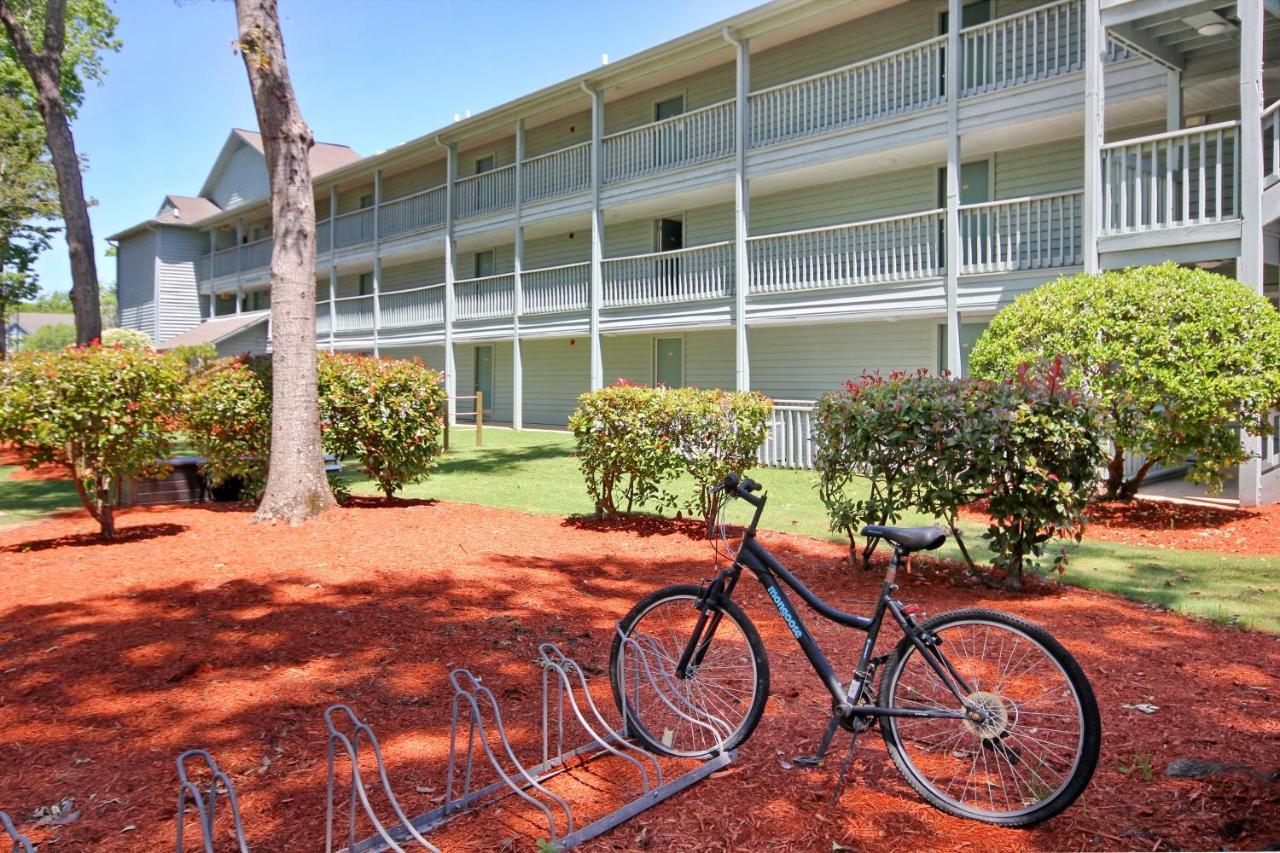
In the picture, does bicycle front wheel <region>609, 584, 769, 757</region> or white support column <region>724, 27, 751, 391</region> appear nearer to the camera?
bicycle front wheel <region>609, 584, 769, 757</region>

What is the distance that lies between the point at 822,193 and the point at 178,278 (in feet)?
114

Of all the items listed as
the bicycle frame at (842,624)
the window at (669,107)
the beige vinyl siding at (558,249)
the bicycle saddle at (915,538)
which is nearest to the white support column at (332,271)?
the beige vinyl siding at (558,249)

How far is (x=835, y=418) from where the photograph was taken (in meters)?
6.61

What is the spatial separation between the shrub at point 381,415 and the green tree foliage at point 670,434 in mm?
2279

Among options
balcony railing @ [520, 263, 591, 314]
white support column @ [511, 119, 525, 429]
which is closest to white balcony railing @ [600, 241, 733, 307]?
balcony railing @ [520, 263, 591, 314]

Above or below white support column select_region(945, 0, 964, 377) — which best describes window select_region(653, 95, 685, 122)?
above

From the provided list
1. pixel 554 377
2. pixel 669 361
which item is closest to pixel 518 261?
pixel 554 377

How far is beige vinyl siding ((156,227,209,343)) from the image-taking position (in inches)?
1602

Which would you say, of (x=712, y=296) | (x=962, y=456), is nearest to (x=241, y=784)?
(x=962, y=456)

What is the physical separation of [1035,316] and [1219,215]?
266cm

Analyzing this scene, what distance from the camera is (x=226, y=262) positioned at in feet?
127

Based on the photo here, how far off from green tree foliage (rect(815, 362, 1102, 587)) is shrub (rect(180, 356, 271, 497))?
22.0 feet

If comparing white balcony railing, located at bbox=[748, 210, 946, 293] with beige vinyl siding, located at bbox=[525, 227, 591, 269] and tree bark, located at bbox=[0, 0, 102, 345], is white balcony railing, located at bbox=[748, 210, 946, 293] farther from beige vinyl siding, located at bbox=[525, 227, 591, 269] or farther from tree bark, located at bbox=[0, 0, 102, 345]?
tree bark, located at bbox=[0, 0, 102, 345]

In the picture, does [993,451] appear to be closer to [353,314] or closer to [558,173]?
[558,173]
